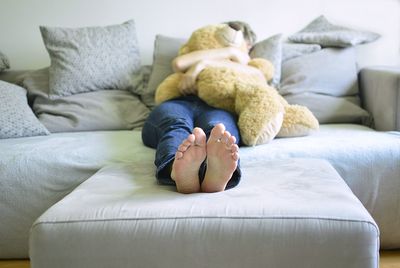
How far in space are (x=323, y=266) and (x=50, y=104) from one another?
145 cm

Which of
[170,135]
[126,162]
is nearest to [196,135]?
[170,135]

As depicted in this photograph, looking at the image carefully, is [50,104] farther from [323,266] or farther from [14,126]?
[323,266]

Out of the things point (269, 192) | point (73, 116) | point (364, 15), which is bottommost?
point (73, 116)

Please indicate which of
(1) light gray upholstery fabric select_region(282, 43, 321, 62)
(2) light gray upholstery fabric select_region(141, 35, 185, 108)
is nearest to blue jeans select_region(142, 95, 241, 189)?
(2) light gray upholstery fabric select_region(141, 35, 185, 108)

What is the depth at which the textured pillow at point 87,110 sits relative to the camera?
1911 millimetres

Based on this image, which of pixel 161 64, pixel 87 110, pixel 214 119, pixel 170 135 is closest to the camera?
pixel 170 135

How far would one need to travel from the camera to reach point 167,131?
135 centimetres

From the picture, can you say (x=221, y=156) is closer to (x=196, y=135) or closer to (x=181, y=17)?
(x=196, y=135)

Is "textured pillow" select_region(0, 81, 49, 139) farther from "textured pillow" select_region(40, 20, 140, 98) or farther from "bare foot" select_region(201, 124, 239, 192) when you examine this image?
"bare foot" select_region(201, 124, 239, 192)

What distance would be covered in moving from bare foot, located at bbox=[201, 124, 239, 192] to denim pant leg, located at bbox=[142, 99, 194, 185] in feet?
0.43

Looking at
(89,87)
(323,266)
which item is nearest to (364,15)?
(89,87)

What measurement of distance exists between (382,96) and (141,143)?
0.97 meters

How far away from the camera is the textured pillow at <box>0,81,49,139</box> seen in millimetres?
1733

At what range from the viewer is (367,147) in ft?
4.71
